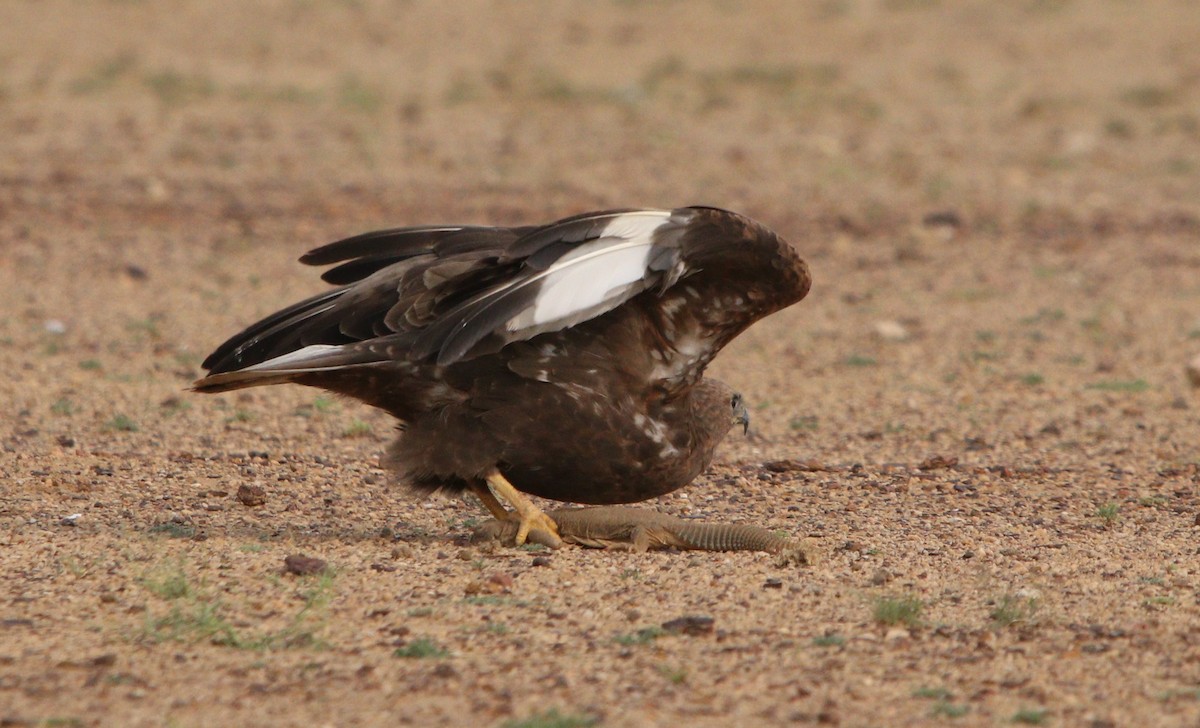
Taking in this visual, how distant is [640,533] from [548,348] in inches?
32.8

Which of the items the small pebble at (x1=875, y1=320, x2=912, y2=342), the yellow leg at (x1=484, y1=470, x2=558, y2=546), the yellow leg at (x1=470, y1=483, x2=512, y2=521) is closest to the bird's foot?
the yellow leg at (x1=484, y1=470, x2=558, y2=546)

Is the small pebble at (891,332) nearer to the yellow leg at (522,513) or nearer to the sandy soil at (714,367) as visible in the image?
the sandy soil at (714,367)

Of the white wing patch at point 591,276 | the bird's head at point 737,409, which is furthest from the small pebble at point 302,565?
the bird's head at point 737,409

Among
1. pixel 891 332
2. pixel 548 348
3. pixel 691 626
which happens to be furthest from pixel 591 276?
pixel 891 332

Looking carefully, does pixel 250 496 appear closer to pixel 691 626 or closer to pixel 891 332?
pixel 691 626

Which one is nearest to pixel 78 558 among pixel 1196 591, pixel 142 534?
pixel 142 534

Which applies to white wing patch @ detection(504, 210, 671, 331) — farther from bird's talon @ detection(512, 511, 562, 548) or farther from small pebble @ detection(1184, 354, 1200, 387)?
small pebble @ detection(1184, 354, 1200, 387)

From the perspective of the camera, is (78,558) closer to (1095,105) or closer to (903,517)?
(903,517)

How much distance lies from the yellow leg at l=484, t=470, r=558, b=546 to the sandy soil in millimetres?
179

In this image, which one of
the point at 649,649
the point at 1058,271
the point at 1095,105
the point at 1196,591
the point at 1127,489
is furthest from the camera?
the point at 1095,105

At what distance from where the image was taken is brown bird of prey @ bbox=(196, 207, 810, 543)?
599 cm

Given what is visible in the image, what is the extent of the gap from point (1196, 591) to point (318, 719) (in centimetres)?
309

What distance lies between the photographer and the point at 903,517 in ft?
23.8

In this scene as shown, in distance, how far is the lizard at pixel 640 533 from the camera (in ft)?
21.5
